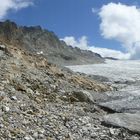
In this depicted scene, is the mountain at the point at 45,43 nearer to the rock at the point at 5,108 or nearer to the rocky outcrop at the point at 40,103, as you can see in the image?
the rocky outcrop at the point at 40,103

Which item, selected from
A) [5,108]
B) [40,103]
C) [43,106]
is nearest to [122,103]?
[40,103]

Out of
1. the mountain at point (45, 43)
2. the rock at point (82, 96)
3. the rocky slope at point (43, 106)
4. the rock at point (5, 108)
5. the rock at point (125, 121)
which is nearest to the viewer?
the rocky slope at point (43, 106)

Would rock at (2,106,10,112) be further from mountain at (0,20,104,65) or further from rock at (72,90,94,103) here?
mountain at (0,20,104,65)

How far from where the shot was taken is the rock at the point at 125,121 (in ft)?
43.8

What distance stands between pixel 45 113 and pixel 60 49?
13939 cm

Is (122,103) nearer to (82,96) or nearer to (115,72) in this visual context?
(82,96)

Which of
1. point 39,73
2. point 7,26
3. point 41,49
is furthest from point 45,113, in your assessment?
point 41,49

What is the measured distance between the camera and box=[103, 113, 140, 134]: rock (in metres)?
13.3

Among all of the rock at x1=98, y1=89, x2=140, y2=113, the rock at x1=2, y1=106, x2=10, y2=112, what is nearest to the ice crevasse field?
the rock at x1=98, y1=89, x2=140, y2=113

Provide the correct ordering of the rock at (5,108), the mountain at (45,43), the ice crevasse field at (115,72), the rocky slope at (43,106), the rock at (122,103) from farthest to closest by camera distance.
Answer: the mountain at (45,43)
the ice crevasse field at (115,72)
the rock at (122,103)
the rock at (5,108)
the rocky slope at (43,106)

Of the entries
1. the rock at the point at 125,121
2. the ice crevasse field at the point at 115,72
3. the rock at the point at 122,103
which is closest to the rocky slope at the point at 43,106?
the rock at the point at 125,121

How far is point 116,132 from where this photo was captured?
1284 cm

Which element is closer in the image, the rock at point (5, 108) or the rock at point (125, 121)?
the rock at point (5, 108)

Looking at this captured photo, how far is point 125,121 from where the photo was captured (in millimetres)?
13922
